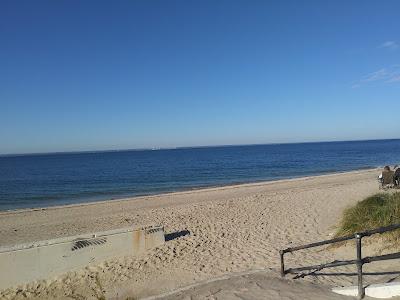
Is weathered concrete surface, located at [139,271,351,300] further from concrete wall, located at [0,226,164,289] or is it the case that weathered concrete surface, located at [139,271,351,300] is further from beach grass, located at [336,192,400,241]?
concrete wall, located at [0,226,164,289]

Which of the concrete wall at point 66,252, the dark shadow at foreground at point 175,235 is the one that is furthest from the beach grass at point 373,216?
the concrete wall at point 66,252

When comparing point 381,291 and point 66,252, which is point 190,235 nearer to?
point 66,252

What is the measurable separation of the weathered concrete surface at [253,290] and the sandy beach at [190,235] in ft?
3.21

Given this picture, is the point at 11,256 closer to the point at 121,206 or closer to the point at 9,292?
the point at 9,292

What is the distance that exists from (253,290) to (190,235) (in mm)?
5892

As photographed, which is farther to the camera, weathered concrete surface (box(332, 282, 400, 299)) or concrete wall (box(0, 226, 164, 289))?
concrete wall (box(0, 226, 164, 289))

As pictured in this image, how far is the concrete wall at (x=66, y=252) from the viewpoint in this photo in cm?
745

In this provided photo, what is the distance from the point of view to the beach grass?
26.9 feet

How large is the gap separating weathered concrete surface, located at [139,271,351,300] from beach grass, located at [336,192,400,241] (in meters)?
→ 3.51

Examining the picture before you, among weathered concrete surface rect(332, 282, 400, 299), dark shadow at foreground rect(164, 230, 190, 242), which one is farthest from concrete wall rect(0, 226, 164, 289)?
weathered concrete surface rect(332, 282, 400, 299)

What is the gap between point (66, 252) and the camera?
8102 millimetres

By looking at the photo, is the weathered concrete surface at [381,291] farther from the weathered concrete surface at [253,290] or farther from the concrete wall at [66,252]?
the concrete wall at [66,252]

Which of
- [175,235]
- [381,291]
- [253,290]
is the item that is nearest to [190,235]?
[175,235]

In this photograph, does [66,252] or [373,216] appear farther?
[373,216]
